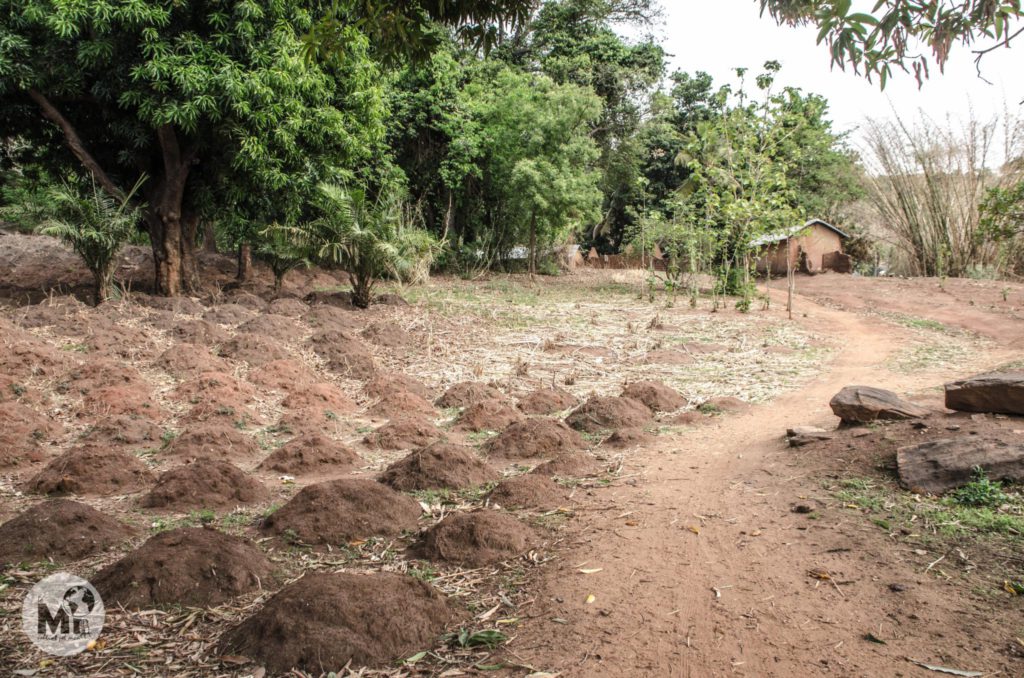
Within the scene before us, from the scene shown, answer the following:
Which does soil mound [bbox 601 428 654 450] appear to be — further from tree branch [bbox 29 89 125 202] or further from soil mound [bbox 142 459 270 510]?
tree branch [bbox 29 89 125 202]

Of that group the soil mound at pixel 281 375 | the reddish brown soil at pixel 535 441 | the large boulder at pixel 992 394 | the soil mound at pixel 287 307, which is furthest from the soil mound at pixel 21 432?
the large boulder at pixel 992 394

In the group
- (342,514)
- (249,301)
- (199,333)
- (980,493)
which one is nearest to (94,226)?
(199,333)

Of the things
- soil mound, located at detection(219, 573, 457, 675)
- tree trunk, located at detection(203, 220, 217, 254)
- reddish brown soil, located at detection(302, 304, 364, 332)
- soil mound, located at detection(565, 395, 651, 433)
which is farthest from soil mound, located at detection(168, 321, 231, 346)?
tree trunk, located at detection(203, 220, 217, 254)

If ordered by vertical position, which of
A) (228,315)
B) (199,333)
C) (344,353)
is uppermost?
(228,315)

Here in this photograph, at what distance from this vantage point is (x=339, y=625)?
8.98 ft

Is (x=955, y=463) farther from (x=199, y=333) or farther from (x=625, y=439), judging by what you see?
(x=199, y=333)

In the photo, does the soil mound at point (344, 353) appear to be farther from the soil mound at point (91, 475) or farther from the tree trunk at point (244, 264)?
the tree trunk at point (244, 264)

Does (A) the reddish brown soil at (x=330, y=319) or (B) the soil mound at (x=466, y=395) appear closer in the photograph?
(B) the soil mound at (x=466, y=395)

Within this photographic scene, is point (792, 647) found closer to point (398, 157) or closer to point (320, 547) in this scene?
point (320, 547)

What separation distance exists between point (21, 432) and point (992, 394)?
7.05 metres

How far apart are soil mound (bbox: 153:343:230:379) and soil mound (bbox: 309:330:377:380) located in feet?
4.55

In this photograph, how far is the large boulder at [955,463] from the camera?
3.80 meters

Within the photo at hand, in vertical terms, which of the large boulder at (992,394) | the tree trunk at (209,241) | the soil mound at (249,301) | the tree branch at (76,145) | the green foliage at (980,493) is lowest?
the green foliage at (980,493)

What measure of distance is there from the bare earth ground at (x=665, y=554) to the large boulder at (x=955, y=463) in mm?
140
